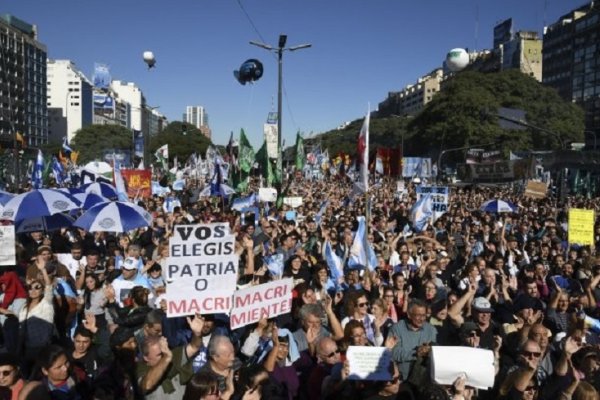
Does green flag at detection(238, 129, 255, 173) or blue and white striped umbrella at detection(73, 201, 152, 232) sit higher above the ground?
green flag at detection(238, 129, 255, 173)

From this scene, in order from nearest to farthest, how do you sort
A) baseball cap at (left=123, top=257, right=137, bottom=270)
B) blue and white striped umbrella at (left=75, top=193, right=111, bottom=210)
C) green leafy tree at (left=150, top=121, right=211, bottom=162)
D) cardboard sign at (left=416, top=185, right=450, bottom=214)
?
1. baseball cap at (left=123, top=257, right=137, bottom=270)
2. blue and white striped umbrella at (left=75, top=193, right=111, bottom=210)
3. cardboard sign at (left=416, top=185, right=450, bottom=214)
4. green leafy tree at (left=150, top=121, right=211, bottom=162)

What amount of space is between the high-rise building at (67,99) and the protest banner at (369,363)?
137 meters

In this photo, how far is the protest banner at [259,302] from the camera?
4637 mm

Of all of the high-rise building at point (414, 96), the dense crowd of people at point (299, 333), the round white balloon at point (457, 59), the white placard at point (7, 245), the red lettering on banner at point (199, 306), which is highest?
the high-rise building at point (414, 96)

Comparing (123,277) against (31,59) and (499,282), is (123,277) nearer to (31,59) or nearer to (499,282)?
(499,282)

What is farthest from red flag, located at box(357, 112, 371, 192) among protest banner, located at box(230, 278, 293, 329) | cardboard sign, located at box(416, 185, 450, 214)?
A: cardboard sign, located at box(416, 185, 450, 214)

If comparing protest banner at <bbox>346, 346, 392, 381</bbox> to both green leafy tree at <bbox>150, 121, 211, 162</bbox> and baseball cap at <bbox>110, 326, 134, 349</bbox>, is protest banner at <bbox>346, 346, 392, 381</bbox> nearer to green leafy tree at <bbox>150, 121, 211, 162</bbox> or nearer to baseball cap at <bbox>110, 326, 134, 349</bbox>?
baseball cap at <bbox>110, 326, 134, 349</bbox>

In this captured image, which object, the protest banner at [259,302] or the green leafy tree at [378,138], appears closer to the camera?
the protest banner at [259,302]

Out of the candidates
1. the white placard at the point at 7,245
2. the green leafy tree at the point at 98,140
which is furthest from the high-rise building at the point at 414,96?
the white placard at the point at 7,245

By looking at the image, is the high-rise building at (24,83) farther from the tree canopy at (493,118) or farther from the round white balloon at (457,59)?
the tree canopy at (493,118)

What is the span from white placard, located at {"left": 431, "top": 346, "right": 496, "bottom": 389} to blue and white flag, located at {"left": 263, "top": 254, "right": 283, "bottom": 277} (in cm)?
421

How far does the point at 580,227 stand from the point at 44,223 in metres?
9.34

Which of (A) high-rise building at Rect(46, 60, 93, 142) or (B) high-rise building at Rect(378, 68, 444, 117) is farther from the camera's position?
(B) high-rise building at Rect(378, 68, 444, 117)

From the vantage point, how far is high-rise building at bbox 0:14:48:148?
309ft
